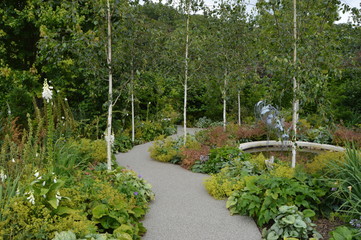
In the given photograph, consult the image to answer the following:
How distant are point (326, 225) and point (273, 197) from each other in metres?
0.83

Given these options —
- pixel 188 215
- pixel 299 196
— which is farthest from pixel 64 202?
pixel 299 196

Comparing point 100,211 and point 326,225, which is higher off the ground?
point 100,211

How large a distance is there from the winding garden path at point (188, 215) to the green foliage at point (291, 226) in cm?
29

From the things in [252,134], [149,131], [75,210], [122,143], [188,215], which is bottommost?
[188,215]

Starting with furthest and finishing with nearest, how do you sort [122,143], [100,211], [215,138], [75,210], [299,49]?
[122,143]
[215,138]
[299,49]
[100,211]
[75,210]

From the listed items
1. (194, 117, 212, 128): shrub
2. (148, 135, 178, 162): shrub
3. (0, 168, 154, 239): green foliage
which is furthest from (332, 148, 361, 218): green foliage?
(194, 117, 212, 128): shrub

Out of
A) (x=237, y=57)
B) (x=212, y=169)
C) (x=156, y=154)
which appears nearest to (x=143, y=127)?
(x=156, y=154)

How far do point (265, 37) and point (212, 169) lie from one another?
10.8 ft

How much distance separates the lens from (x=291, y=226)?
13.7ft

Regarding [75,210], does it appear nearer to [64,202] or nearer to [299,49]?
[64,202]

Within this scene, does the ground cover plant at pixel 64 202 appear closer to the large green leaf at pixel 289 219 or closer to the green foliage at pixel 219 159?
the large green leaf at pixel 289 219

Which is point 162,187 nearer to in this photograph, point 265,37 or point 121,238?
point 121,238

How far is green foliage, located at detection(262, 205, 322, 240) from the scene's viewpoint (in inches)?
162

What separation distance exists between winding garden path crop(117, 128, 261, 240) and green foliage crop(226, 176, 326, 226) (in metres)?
0.21
